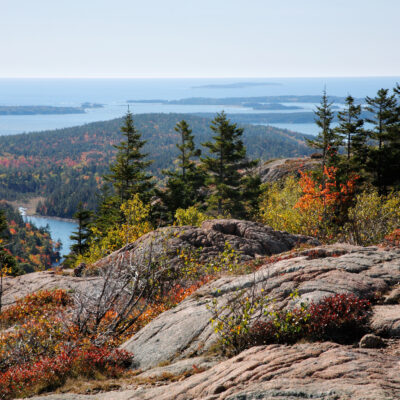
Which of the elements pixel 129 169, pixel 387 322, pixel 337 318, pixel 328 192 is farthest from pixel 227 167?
pixel 387 322

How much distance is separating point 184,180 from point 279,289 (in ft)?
186

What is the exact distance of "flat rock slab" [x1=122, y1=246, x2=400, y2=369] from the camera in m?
10.9

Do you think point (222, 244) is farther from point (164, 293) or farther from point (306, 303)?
point (306, 303)

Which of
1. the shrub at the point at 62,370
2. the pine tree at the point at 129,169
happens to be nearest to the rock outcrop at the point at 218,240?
the shrub at the point at 62,370

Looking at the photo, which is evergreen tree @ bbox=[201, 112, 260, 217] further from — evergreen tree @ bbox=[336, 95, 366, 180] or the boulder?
the boulder

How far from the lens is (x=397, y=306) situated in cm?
1005

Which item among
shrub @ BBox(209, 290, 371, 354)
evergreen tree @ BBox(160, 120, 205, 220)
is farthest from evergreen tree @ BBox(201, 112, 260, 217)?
shrub @ BBox(209, 290, 371, 354)

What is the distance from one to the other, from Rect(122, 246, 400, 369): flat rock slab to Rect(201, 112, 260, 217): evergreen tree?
1626 inches

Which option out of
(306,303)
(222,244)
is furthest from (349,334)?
(222,244)

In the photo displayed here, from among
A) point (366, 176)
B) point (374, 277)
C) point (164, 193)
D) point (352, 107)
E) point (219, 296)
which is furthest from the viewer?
point (164, 193)

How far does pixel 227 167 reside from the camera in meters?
58.0

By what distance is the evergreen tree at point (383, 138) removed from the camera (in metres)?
47.8

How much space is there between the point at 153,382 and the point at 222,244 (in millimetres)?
12876

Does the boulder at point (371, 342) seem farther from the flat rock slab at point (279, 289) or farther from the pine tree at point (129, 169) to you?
the pine tree at point (129, 169)
